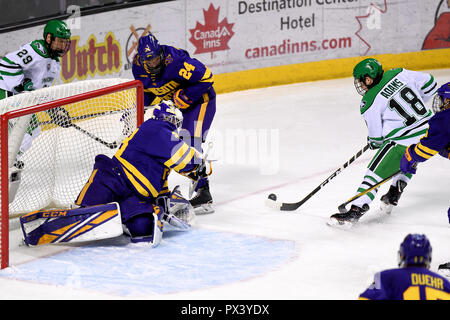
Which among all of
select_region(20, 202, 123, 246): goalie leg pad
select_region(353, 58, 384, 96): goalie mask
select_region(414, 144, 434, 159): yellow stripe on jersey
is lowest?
select_region(20, 202, 123, 246): goalie leg pad

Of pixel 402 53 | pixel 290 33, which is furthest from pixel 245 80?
pixel 402 53

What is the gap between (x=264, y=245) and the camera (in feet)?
12.6

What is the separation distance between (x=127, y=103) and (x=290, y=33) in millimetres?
3700

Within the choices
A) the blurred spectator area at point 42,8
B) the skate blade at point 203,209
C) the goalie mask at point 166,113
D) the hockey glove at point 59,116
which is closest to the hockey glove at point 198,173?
the skate blade at point 203,209

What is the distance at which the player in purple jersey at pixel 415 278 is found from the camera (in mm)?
2236

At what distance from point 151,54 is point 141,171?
2.58ft

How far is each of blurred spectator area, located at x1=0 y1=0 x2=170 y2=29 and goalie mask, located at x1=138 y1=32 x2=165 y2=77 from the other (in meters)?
3.55

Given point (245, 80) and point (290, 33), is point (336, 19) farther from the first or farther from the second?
point (245, 80)

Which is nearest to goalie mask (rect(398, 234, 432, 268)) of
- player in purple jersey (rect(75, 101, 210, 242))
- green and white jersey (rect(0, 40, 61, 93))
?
player in purple jersey (rect(75, 101, 210, 242))

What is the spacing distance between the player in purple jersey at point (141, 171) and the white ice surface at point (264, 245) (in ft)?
0.53

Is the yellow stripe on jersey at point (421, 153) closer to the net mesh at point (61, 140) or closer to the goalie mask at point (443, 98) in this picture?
the goalie mask at point (443, 98)

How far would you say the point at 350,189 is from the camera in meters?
4.99

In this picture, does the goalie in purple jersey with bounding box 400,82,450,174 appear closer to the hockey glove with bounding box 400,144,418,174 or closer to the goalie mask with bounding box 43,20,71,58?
the hockey glove with bounding box 400,144,418,174

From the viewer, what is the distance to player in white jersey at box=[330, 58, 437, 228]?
4.07 meters
